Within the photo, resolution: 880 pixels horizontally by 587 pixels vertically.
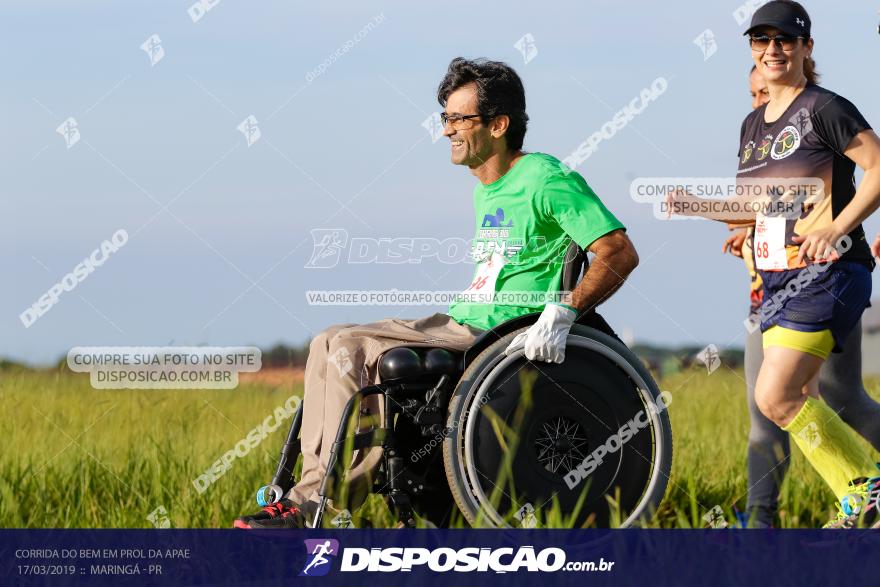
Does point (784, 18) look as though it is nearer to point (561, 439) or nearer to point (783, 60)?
point (783, 60)

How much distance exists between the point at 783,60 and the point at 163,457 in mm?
2954

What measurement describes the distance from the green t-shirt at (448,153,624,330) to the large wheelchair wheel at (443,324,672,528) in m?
0.19

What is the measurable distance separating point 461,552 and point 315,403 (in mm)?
772

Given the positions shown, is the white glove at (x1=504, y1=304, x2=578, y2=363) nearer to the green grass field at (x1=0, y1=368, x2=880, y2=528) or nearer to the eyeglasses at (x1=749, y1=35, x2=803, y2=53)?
the green grass field at (x1=0, y1=368, x2=880, y2=528)

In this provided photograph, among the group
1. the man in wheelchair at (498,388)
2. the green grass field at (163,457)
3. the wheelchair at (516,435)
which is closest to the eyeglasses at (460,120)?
the man in wheelchair at (498,388)

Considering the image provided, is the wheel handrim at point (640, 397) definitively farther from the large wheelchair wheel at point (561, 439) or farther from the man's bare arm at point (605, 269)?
the man's bare arm at point (605, 269)

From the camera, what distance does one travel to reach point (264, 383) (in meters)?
6.46

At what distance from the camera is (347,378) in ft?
13.9

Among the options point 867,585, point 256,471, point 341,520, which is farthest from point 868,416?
point 256,471

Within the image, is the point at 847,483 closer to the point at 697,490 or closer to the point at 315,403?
the point at 697,490

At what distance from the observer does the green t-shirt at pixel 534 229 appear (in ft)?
13.9

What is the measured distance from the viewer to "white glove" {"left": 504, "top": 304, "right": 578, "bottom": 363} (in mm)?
4090

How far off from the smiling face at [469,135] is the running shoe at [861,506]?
164cm

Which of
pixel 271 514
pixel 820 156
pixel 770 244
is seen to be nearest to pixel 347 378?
pixel 271 514
